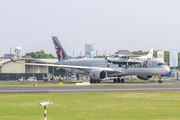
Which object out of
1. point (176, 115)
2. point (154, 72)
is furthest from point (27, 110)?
point (154, 72)

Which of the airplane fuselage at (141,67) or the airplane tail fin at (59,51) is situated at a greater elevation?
the airplane tail fin at (59,51)

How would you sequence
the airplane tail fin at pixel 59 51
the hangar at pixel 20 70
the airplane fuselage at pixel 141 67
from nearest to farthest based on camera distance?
the airplane fuselage at pixel 141 67
the airplane tail fin at pixel 59 51
the hangar at pixel 20 70

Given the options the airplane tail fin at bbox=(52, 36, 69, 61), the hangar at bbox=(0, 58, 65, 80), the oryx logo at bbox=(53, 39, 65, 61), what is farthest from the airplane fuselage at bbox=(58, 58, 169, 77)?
the hangar at bbox=(0, 58, 65, 80)

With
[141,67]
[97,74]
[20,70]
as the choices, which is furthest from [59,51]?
[20,70]

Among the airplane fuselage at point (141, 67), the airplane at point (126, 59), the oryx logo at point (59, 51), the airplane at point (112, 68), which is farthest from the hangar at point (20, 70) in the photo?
the airplane at point (126, 59)

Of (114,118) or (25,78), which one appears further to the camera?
(25,78)

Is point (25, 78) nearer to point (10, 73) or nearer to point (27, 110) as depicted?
point (10, 73)

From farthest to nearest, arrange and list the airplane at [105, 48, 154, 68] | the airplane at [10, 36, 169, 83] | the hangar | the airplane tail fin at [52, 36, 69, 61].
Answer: the hangar, the airplane tail fin at [52, 36, 69, 61], the airplane at [105, 48, 154, 68], the airplane at [10, 36, 169, 83]

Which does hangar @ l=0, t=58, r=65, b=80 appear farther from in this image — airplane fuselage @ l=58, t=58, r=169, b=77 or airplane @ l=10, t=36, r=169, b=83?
airplane fuselage @ l=58, t=58, r=169, b=77

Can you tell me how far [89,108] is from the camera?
20172mm

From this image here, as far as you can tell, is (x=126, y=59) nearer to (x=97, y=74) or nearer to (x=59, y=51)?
(x=97, y=74)

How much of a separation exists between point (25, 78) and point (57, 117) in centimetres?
7003

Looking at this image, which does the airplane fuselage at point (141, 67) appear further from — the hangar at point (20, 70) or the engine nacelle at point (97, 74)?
the hangar at point (20, 70)

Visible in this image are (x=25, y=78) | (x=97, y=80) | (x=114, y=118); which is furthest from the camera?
(x=25, y=78)
